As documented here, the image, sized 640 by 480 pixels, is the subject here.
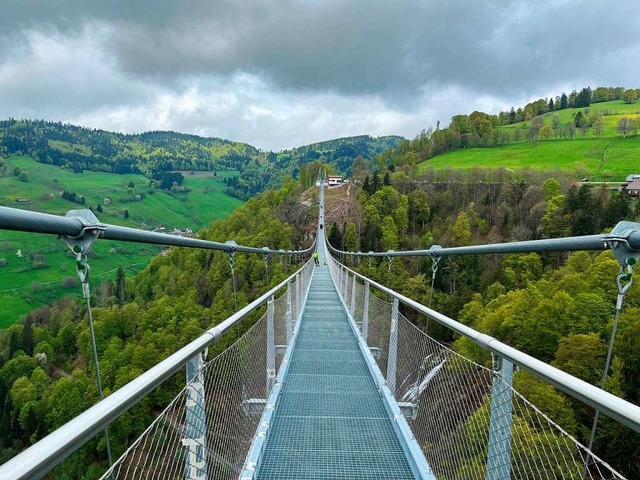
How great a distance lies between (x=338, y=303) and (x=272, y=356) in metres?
5.70

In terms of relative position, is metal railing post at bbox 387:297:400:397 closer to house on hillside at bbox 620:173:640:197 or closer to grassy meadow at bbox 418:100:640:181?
house on hillside at bbox 620:173:640:197

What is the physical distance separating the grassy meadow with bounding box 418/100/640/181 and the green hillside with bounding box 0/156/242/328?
57565mm

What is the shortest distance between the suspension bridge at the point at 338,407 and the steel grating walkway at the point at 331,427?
0.04 ft

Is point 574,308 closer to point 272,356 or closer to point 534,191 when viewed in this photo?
point 272,356

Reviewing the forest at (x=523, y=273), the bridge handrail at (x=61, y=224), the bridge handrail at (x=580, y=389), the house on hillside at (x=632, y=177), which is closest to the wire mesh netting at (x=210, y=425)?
the bridge handrail at (x=61, y=224)

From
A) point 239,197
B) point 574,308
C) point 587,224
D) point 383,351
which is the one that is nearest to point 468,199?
point 587,224

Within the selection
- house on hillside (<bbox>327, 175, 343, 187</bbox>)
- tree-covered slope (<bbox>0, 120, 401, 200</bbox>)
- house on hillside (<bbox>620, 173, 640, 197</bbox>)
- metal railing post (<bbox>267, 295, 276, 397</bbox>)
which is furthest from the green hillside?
house on hillside (<bbox>620, 173, 640, 197</bbox>)

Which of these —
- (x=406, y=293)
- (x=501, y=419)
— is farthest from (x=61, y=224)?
(x=406, y=293)

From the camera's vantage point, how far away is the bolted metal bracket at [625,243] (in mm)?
1421

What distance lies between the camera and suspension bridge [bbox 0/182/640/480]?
0.95 m

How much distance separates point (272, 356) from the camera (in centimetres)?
356

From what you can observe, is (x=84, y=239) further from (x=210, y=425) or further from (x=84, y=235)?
(x=210, y=425)

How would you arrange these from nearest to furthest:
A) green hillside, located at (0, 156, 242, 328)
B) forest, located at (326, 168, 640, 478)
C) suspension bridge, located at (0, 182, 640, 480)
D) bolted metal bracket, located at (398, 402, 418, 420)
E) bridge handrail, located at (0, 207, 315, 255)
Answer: suspension bridge, located at (0, 182, 640, 480) → bridge handrail, located at (0, 207, 315, 255) → bolted metal bracket, located at (398, 402, 418, 420) → forest, located at (326, 168, 640, 478) → green hillside, located at (0, 156, 242, 328)

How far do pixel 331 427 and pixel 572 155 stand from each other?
74.6 meters
